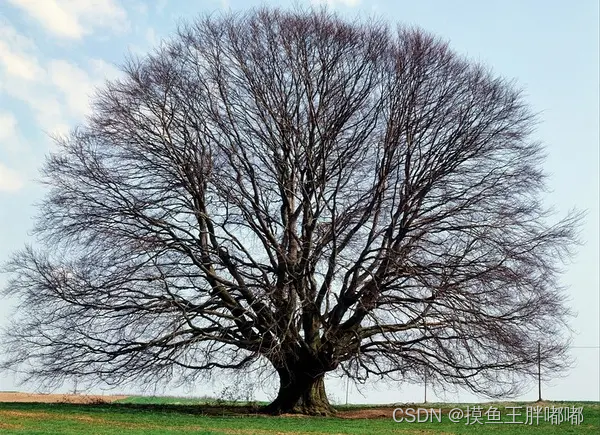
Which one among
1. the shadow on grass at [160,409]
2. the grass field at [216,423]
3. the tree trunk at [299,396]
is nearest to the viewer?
the grass field at [216,423]

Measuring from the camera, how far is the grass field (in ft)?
56.1

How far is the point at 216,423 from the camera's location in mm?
19594

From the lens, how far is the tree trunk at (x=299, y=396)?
23.4 m

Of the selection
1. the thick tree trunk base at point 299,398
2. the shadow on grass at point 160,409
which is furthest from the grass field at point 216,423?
the thick tree trunk base at point 299,398

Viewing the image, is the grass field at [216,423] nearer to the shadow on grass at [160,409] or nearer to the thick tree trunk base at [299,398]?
the shadow on grass at [160,409]

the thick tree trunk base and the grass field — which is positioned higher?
the thick tree trunk base

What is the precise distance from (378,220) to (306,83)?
4458 mm

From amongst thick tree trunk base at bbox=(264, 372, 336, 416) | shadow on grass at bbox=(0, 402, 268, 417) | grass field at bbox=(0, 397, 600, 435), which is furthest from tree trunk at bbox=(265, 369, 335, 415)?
grass field at bbox=(0, 397, 600, 435)

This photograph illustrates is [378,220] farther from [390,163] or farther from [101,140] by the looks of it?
[101,140]

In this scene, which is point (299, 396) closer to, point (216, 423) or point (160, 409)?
point (160, 409)

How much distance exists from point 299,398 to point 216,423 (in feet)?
14.9

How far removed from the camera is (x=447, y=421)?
2228 centimetres

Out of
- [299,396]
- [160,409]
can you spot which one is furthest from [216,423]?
[160,409]

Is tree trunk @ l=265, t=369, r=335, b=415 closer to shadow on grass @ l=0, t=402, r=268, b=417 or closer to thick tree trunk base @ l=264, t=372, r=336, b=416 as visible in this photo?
thick tree trunk base @ l=264, t=372, r=336, b=416
